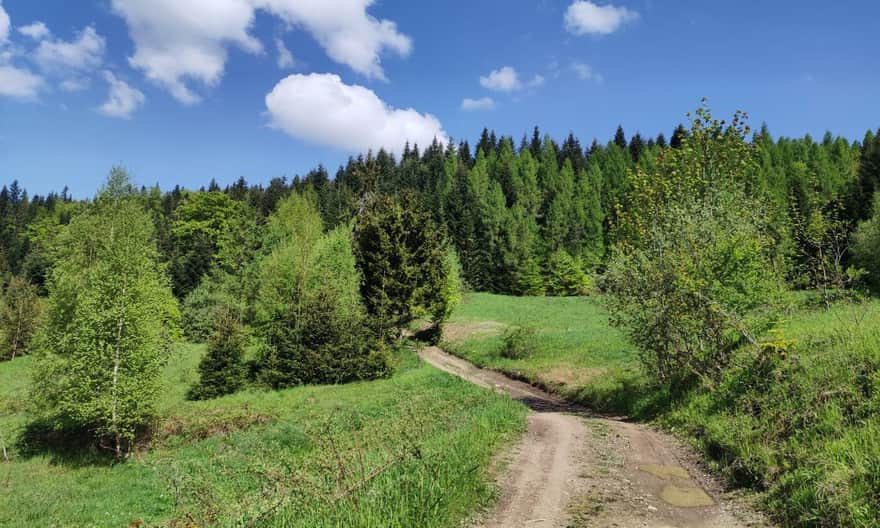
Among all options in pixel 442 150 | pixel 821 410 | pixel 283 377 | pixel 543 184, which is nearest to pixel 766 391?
pixel 821 410

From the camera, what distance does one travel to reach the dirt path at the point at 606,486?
7.61 meters

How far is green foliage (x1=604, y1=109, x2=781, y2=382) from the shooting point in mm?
15953

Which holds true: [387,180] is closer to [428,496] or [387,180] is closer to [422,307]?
[422,307]

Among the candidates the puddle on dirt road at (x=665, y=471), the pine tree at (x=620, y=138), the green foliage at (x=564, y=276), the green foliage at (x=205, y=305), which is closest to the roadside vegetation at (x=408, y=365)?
the green foliage at (x=205, y=305)

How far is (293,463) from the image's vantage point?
9055 mm

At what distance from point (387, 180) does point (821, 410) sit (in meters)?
126

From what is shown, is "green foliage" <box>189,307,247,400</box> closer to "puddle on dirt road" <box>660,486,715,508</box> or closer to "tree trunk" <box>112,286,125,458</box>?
"tree trunk" <box>112,286,125,458</box>

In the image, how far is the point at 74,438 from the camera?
24.5 m

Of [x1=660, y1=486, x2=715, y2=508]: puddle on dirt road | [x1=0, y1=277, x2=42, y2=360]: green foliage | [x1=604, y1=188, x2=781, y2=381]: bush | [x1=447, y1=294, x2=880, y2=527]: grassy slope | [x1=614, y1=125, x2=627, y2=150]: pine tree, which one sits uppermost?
[x1=614, y1=125, x2=627, y2=150]: pine tree

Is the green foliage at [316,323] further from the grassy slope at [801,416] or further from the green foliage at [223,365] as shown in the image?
the grassy slope at [801,416]

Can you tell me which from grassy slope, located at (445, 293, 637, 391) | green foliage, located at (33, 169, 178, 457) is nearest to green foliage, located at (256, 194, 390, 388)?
green foliage, located at (33, 169, 178, 457)

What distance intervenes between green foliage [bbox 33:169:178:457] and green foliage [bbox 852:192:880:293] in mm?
53906

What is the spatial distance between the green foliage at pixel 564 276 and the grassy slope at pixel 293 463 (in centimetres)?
5687

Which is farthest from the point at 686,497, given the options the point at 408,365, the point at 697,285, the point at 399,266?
the point at 399,266
